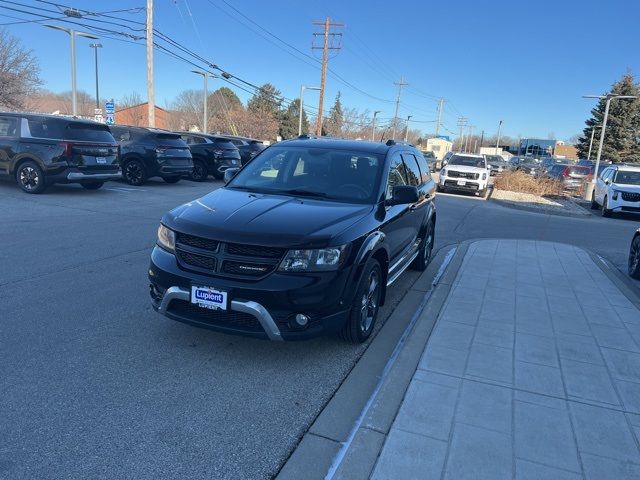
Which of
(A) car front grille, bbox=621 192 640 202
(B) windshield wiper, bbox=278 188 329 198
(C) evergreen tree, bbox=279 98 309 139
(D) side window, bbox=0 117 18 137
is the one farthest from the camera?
(C) evergreen tree, bbox=279 98 309 139

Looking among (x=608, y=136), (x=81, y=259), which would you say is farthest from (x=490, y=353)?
(x=608, y=136)

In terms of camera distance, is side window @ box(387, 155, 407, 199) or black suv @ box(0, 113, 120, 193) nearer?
side window @ box(387, 155, 407, 199)

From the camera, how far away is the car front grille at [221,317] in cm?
A: 368

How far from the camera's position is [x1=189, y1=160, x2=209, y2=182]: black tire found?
1797 cm

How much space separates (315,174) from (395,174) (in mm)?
938

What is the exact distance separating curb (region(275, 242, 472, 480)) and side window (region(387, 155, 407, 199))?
4.43ft

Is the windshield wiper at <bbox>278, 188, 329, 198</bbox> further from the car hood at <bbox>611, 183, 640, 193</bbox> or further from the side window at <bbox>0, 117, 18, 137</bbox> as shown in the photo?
the car hood at <bbox>611, 183, 640, 193</bbox>

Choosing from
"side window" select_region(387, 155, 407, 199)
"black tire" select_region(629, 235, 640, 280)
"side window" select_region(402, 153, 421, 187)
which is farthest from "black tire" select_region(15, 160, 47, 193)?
"black tire" select_region(629, 235, 640, 280)

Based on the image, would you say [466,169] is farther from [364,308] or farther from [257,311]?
[257,311]

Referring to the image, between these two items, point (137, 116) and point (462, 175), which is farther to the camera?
point (137, 116)

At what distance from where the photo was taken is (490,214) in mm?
14984

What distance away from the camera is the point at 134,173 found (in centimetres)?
A: 1503

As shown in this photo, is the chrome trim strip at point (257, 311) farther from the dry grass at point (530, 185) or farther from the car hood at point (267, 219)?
the dry grass at point (530, 185)

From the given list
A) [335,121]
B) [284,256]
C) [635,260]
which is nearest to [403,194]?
[284,256]
